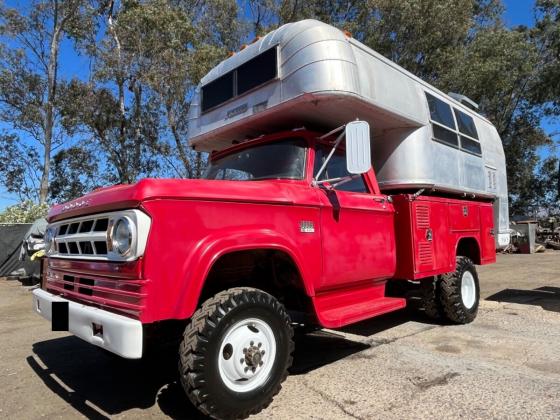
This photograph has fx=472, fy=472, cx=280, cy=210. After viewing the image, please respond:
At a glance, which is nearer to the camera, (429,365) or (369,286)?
(429,365)

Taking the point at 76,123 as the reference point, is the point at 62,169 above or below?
below

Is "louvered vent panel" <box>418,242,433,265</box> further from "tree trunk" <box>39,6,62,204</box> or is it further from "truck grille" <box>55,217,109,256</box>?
"tree trunk" <box>39,6,62,204</box>

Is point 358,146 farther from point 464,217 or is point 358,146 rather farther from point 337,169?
point 464,217

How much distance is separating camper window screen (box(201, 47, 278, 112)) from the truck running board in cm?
225

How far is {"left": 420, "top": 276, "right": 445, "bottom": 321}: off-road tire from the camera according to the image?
614 cm

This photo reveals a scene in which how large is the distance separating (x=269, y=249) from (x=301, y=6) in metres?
20.4

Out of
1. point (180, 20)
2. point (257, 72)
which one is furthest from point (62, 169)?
point (257, 72)

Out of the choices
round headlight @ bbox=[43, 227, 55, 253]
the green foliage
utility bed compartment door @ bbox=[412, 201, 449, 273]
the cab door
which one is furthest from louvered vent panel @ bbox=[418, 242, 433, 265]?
the green foliage

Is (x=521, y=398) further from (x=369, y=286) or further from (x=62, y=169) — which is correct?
(x=62, y=169)

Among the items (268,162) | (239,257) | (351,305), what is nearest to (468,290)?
(351,305)

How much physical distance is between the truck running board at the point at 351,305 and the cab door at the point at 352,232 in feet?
0.44

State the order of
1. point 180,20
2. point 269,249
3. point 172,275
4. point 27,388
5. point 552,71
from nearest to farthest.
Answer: point 172,275 → point 269,249 → point 27,388 → point 180,20 → point 552,71

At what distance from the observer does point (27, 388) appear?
13.9 feet

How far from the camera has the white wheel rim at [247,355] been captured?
3.31m
